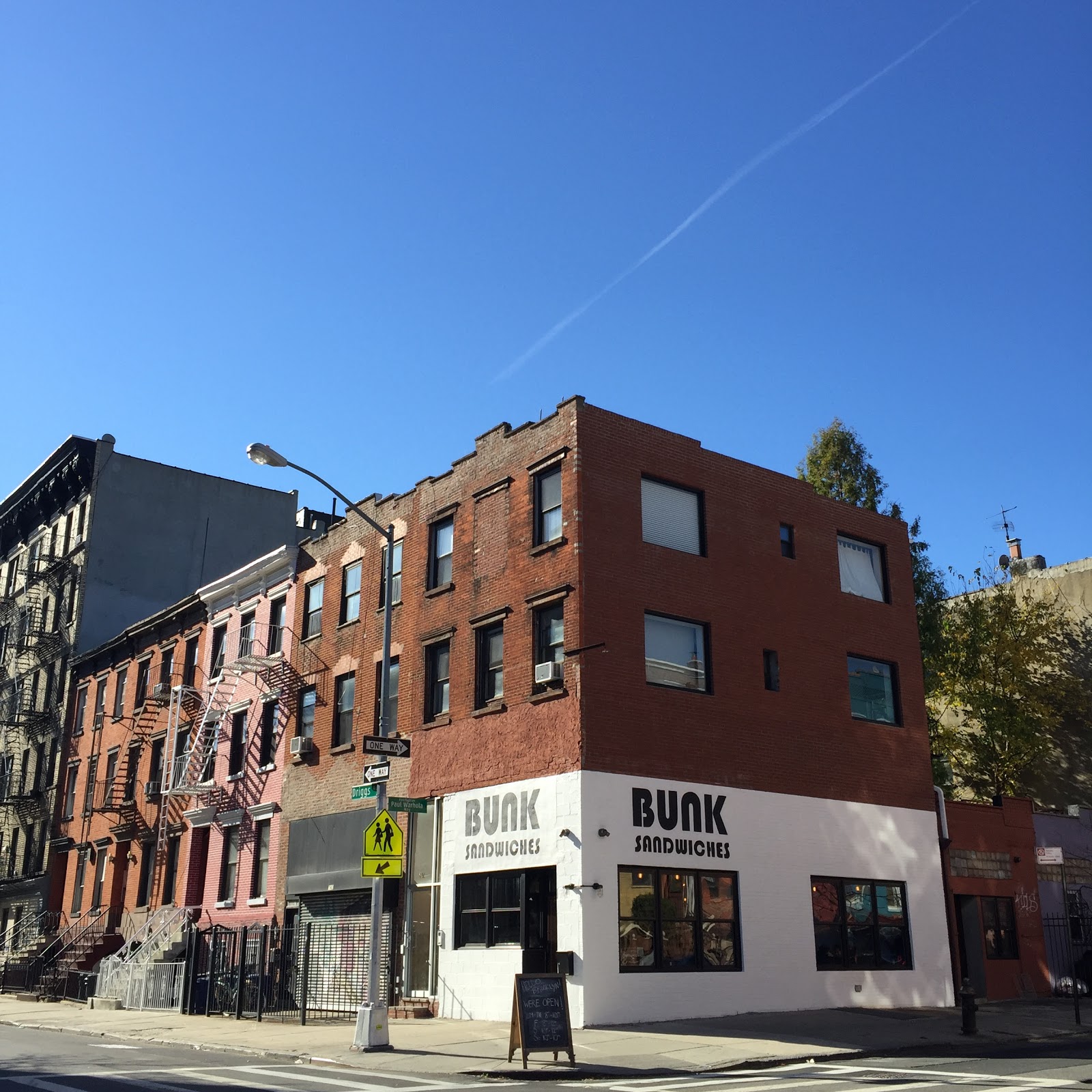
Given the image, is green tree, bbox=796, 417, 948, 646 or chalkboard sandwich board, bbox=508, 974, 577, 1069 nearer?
chalkboard sandwich board, bbox=508, 974, 577, 1069

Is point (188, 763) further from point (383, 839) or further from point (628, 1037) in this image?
point (628, 1037)

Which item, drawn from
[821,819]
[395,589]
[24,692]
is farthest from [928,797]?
[24,692]

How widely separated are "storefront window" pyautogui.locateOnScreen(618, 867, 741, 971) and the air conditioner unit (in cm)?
391

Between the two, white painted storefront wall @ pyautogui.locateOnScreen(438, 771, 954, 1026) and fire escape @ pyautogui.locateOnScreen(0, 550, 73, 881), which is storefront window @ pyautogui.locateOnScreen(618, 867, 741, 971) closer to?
white painted storefront wall @ pyautogui.locateOnScreen(438, 771, 954, 1026)

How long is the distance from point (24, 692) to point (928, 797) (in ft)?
128

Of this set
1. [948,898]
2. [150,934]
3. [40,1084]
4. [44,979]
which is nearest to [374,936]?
[40,1084]

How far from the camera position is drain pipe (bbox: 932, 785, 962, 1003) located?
27156 mm

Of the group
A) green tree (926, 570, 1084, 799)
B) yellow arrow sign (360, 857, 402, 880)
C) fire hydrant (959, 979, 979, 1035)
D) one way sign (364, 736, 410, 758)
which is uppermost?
green tree (926, 570, 1084, 799)

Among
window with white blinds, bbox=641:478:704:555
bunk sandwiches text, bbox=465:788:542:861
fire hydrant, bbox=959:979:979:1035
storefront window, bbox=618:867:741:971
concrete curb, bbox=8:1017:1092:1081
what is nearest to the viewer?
concrete curb, bbox=8:1017:1092:1081

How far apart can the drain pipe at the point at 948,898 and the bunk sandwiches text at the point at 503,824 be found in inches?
437

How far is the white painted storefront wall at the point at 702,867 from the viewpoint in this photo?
832 inches

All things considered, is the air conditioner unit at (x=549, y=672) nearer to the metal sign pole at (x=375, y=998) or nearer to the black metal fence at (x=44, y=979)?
the metal sign pole at (x=375, y=998)

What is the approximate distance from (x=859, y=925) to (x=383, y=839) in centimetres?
1266

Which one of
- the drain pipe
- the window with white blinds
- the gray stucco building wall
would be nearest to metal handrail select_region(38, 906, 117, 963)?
the gray stucco building wall
